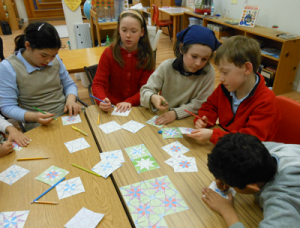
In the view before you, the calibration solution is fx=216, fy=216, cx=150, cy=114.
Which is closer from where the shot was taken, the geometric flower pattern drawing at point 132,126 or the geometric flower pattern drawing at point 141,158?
the geometric flower pattern drawing at point 141,158

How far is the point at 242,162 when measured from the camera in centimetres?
68

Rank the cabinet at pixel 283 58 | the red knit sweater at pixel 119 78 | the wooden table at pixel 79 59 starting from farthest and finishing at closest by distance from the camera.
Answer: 1. the cabinet at pixel 283 58
2. the wooden table at pixel 79 59
3. the red knit sweater at pixel 119 78

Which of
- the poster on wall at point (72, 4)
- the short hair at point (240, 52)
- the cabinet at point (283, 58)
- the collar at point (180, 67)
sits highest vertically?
the poster on wall at point (72, 4)

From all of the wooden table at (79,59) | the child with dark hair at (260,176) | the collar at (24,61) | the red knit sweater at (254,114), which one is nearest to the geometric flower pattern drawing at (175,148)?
the red knit sweater at (254,114)

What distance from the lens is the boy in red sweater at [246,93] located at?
3.58ft

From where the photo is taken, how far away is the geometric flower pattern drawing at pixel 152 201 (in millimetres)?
752

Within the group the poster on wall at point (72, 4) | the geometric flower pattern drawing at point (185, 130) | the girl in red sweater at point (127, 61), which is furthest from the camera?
the poster on wall at point (72, 4)

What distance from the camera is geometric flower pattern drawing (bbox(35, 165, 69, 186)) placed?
0.91 m

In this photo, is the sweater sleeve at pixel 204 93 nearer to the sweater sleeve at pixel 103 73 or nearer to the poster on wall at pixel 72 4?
the sweater sleeve at pixel 103 73

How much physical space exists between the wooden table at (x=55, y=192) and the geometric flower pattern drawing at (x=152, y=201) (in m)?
0.04

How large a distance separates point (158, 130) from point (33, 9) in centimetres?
850

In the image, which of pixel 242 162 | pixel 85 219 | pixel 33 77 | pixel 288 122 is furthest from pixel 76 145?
pixel 288 122

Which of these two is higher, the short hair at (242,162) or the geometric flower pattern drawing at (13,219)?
the short hair at (242,162)

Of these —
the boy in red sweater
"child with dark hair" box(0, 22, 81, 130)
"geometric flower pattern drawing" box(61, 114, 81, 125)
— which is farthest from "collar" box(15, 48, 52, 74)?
the boy in red sweater
